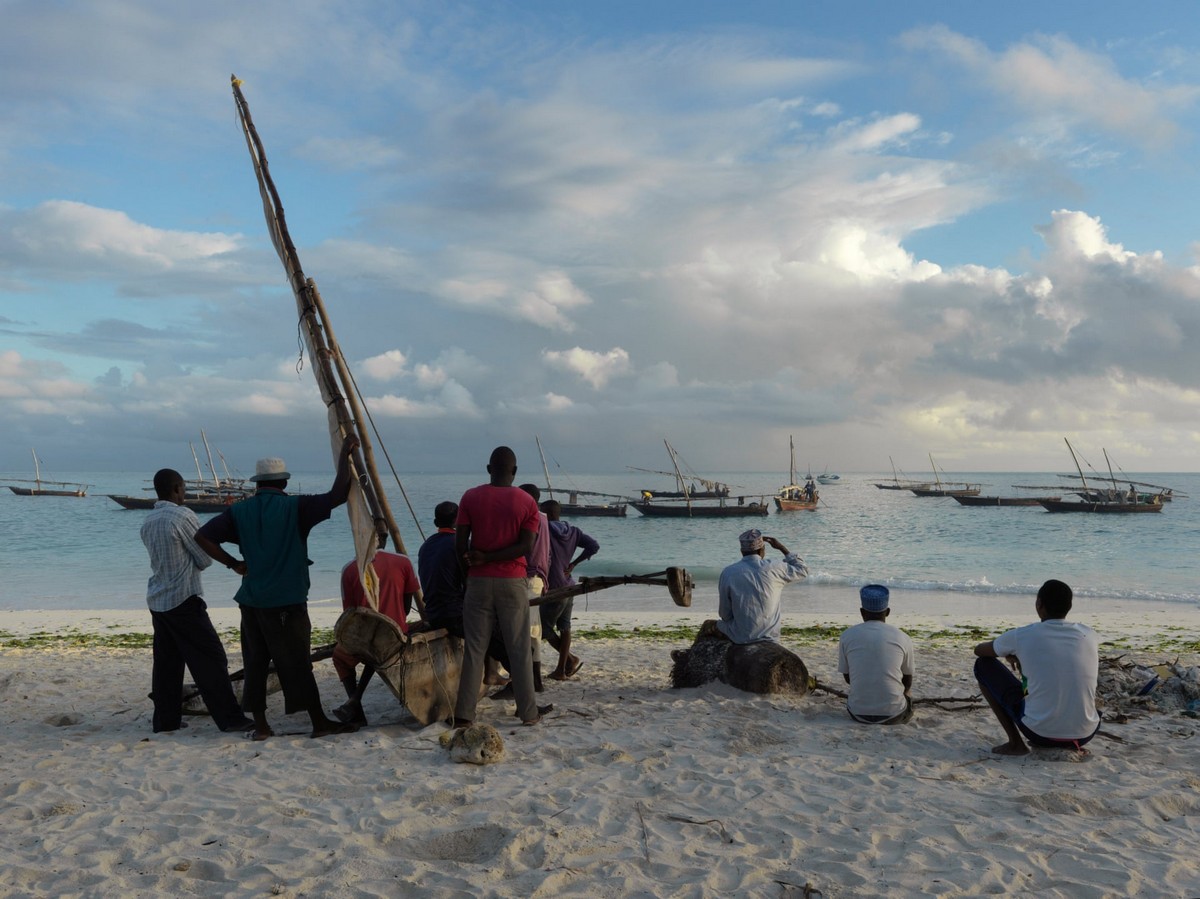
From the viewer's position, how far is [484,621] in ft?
19.5

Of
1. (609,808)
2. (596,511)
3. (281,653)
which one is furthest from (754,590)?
(596,511)

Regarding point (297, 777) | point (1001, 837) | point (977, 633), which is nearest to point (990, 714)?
point (1001, 837)

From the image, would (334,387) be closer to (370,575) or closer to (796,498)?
(370,575)

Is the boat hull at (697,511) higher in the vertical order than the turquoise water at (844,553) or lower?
higher

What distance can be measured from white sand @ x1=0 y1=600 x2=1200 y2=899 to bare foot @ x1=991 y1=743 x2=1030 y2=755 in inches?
3.0

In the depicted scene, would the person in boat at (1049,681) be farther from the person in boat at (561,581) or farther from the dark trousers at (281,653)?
the dark trousers at (281,653)

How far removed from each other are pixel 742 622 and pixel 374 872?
423 cm

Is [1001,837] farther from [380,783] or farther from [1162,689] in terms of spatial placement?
[1162,689]

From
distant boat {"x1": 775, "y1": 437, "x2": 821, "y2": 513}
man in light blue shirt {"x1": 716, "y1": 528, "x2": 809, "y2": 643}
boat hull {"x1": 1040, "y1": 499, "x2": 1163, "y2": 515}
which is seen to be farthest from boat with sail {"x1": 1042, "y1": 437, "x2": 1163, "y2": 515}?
man in light blue shirt {"x1": 716, "y1": 528, "x2": 809, "y2": 643}

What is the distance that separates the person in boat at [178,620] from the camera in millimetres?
5918

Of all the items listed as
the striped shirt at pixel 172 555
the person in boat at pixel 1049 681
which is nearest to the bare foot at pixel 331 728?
the striped shirt at pixel 172 555

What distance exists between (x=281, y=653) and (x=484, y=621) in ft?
4.60

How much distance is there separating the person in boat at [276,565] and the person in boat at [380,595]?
19.1 inches

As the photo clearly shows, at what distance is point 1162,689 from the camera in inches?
278
